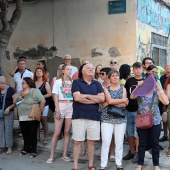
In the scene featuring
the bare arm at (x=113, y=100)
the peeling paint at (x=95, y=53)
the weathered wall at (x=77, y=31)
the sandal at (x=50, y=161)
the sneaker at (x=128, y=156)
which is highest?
the weathered wall at (x=77, y=31)

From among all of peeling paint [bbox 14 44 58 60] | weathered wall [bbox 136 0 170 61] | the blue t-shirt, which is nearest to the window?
weathered wall [bbox 136 0 170 61]

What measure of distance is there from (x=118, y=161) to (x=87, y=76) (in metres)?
1.59

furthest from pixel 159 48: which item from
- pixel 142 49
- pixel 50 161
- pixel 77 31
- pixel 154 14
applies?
pixel 50 161

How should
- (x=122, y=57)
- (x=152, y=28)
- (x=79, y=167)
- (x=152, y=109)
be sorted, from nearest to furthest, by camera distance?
(x=152, y=109)
(x=79, y=167)
(x=122, y=57)
(x=152, y=28)

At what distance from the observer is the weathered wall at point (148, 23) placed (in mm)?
8578

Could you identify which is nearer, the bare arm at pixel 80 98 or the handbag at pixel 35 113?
the bare arm at pixel 80 98

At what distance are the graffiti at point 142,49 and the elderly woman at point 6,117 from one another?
377 cm

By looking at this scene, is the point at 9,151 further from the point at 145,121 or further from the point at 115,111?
the point at 145,121

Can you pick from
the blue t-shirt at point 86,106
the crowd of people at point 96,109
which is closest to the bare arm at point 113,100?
the crowd of people at point 96,109

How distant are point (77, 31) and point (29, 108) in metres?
3.71

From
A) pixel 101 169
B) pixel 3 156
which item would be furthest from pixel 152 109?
pixel 3 156

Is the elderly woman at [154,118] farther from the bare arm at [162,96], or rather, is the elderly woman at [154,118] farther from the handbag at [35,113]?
the handbag at [35,113]

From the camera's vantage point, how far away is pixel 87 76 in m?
5.24

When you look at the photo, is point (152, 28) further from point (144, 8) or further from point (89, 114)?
point (89, 114)
